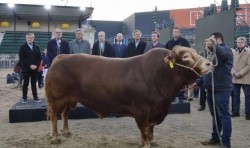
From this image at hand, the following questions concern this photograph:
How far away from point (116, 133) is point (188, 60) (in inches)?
100

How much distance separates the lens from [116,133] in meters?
6.54

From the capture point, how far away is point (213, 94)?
17.0 ft

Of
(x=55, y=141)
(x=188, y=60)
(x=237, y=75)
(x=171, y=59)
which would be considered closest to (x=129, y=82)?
(x=171, y=59)

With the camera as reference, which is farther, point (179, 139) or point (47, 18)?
point (47, 18)

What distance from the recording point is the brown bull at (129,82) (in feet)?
15.9

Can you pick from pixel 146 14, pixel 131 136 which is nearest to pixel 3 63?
pixel 146 14

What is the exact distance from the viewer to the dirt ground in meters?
5.75

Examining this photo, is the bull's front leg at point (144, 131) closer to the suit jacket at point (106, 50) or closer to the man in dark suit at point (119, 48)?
the suit jacket at point (106, 50)

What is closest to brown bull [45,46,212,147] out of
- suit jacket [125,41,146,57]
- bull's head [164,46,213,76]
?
bull's head [164,46,213,76]

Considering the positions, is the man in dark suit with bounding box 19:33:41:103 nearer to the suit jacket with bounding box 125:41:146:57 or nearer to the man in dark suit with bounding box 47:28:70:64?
the man in dark suit with bounding box 47:28:70:64

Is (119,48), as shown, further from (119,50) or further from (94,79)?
(94,79)

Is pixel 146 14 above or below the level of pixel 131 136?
above

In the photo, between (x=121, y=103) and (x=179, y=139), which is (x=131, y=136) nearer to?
(x=179, y=139)

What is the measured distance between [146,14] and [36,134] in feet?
120
